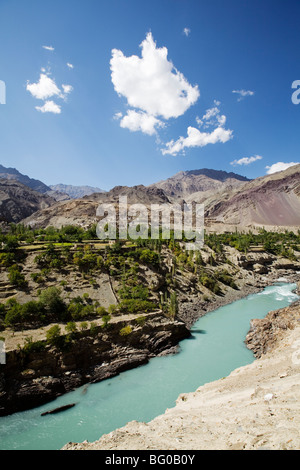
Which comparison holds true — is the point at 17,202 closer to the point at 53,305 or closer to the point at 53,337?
the point at 53,305

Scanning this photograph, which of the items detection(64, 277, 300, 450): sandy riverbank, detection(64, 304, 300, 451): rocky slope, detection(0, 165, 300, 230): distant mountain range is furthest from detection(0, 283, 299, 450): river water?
detection(0, 165, 300, 230): distant mountain range

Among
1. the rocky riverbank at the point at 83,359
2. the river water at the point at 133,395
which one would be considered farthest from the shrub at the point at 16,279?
the river water at the point at 133,395

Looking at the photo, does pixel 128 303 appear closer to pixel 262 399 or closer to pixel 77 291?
pixel 77 291

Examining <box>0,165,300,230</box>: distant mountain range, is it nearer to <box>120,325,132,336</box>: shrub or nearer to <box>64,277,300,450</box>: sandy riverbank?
<box>120,325,132,336</box>: shrub

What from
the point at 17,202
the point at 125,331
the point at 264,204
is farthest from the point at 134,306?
the point at 264,204

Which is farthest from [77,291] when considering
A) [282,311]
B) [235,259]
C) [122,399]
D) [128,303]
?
[235,259]
